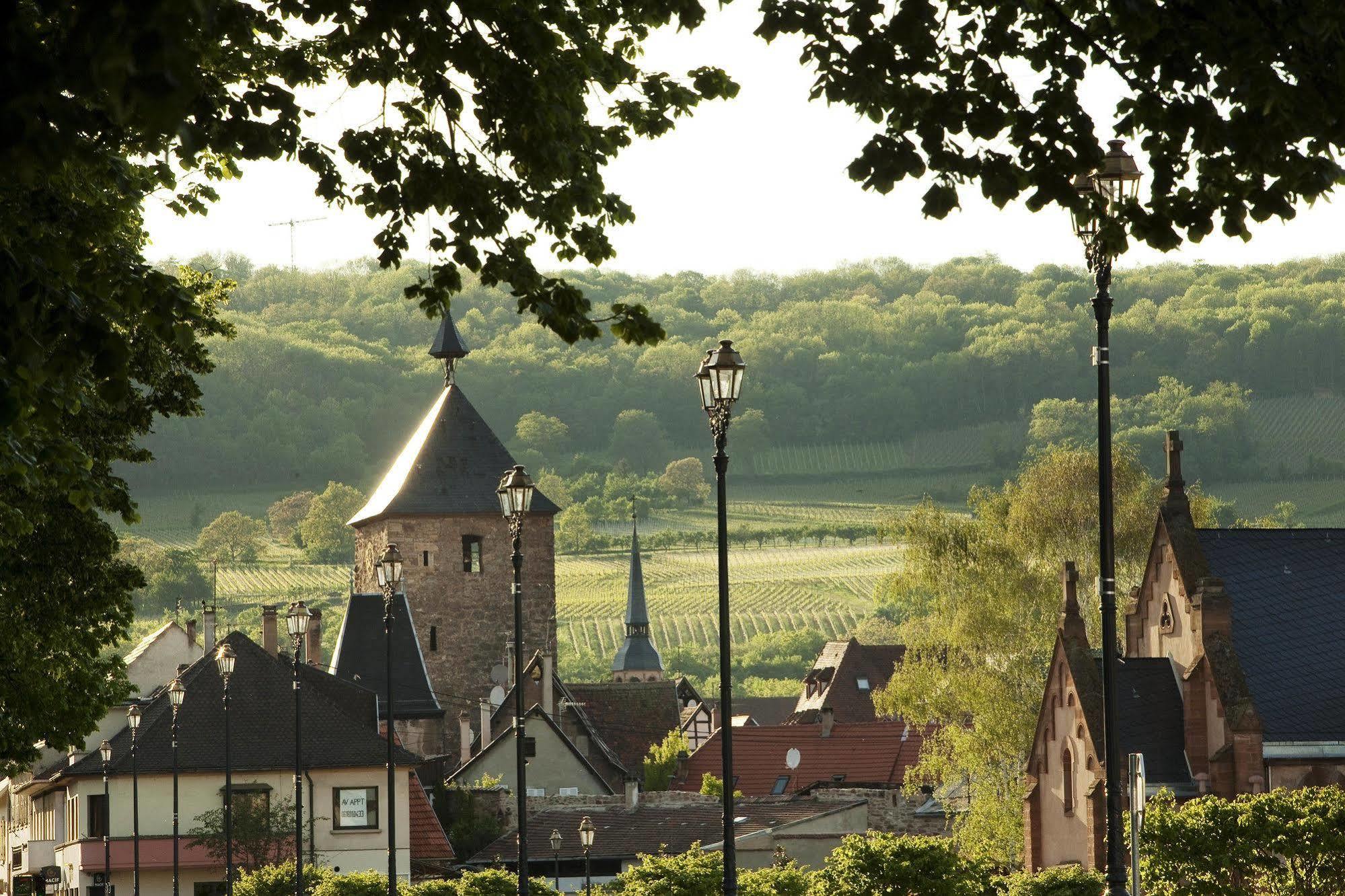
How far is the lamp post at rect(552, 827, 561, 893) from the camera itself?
60.3 metres

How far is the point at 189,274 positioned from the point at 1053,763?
27.7 meters

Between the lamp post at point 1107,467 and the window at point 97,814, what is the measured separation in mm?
50385

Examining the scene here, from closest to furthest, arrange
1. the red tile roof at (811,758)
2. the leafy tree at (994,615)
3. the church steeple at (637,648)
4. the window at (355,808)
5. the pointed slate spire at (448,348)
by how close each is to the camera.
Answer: the leafy tree at (994,615) → the window at (355,808) → the red tile roof at (811,758) → the pointed slate spire at (448,348) → the church steeple at (637,648)

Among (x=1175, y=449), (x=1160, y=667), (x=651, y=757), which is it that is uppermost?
(x=1175, y=449)

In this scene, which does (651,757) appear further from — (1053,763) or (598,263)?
(598,263)

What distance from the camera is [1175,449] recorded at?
47.3 meters

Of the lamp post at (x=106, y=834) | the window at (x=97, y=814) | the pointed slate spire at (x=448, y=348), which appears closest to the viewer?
the lamp post at (x=106, y=834)

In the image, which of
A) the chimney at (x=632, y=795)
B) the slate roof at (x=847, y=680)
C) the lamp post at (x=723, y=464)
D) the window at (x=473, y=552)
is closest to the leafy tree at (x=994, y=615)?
the chimney at (x=632, y=795)

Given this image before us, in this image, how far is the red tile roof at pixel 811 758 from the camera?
8162 centimetres

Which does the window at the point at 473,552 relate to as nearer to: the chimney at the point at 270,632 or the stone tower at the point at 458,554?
the stone tower at the point at 458,554

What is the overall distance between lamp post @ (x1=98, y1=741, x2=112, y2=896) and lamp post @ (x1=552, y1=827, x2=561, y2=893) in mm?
12906

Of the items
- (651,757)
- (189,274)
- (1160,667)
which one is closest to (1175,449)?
(1160,667)

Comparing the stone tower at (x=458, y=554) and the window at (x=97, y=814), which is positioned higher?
the stone tower at (x=458, y=554)

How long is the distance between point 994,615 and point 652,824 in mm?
15425
